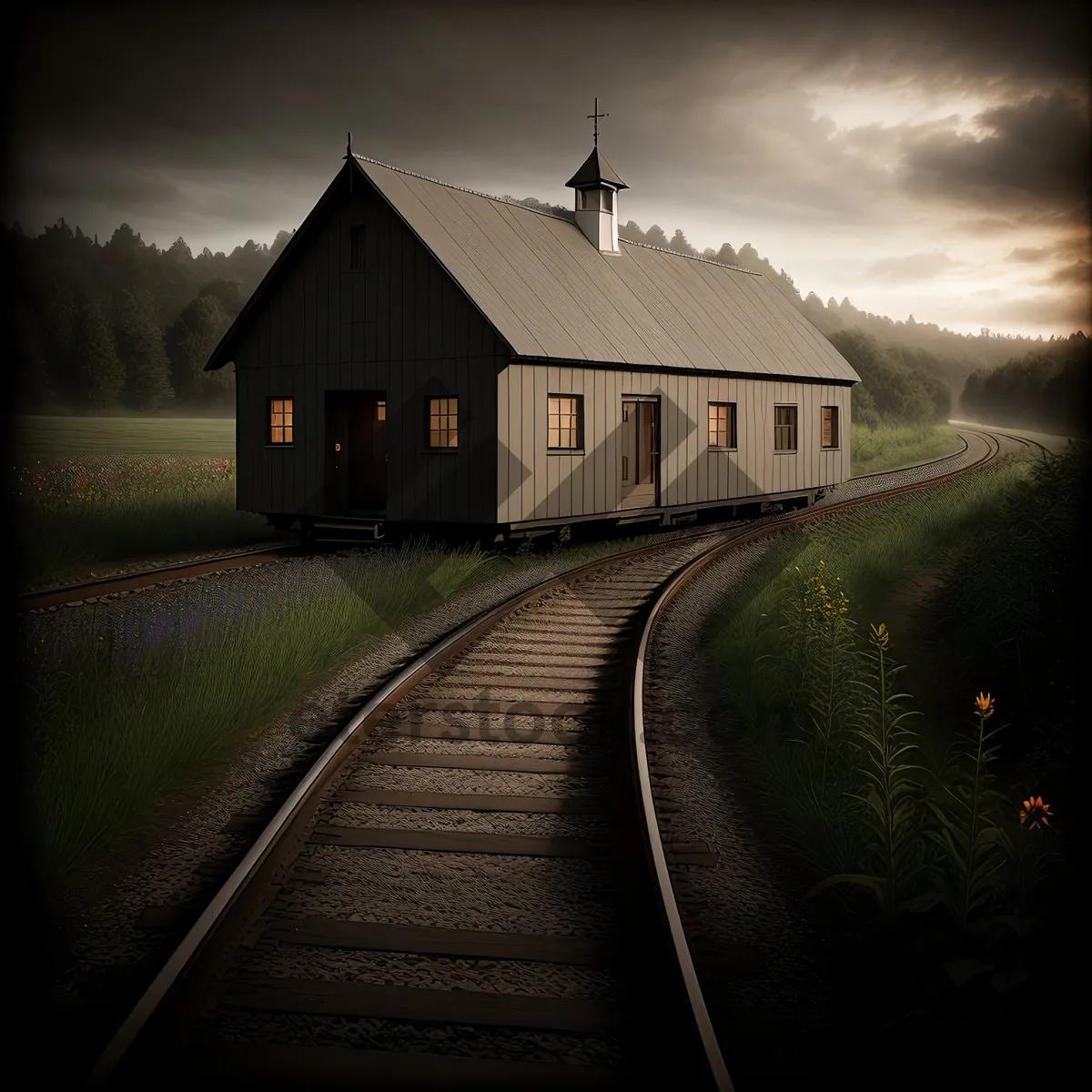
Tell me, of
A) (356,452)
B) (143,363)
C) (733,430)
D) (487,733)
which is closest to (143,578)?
(356,452)

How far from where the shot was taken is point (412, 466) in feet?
51.9

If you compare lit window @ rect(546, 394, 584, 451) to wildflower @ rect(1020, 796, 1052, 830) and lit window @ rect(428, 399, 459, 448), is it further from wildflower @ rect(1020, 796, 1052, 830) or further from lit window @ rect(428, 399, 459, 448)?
wildflower @ rect(1020, 796, 1052, 830)

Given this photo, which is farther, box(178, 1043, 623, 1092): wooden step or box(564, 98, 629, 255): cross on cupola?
box(564, 98, 629, 255): cross on cupola

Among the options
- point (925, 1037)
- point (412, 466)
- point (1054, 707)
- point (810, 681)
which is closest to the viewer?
point (925, 1037)

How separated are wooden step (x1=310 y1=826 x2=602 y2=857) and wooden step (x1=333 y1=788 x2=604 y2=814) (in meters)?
0.32

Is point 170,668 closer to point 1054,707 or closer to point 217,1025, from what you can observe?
point 217,1025

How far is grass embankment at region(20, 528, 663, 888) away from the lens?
198 inches

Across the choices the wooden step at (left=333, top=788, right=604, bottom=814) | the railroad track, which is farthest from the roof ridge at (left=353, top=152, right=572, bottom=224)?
the wooden step at (left=333, top=788, right=604, bottom=814)

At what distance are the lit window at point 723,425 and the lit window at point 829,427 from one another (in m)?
4.88

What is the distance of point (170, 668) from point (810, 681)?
4709 mm

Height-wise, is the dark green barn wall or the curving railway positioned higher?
the dark green barn wall

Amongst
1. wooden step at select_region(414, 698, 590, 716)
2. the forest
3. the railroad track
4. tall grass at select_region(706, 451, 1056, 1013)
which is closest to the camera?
tall grass at select_region(706, 451, 1056, 1013)

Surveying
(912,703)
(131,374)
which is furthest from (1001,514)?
(131,374)

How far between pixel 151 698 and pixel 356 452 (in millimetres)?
11179
